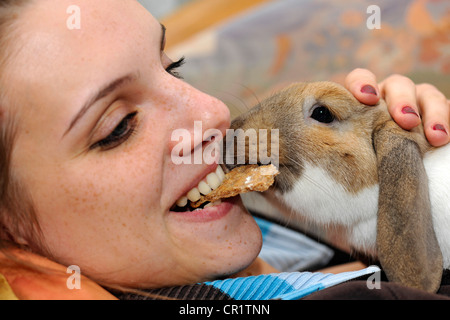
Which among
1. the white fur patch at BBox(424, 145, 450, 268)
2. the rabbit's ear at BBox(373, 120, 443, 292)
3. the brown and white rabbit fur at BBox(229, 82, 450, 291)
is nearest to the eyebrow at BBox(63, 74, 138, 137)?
the brown and white rabbit fur at BBox(229, 82, 450, 291)

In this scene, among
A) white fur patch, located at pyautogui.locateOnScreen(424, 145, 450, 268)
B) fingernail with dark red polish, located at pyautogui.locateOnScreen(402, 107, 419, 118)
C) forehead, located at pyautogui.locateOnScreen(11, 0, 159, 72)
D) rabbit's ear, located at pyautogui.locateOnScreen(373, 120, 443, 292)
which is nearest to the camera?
forehead, located at pyautogui.locateOnScreen(11, 0, 159, 72)

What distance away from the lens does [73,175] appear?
42.1 inches

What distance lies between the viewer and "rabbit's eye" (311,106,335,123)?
145 centimetres

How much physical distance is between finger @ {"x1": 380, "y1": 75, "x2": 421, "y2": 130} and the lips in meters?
0.58

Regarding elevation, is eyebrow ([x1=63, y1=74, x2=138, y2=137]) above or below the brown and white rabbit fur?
above

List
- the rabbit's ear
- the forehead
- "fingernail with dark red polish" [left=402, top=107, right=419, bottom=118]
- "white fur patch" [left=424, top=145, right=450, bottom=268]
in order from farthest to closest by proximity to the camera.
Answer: "fingernail with dark red polish" [left=402, top=107, right=419, bottom=118]
"white fur patch" [left=424, top=145, right=450, bottom=268]
the rabbit's ear
the forehead

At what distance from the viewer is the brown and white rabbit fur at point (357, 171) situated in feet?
4.08

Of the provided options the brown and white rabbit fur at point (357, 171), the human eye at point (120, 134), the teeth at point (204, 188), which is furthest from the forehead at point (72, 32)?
the brown and white rabbit fur at point (357, 171)

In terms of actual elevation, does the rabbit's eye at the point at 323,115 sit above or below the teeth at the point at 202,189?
above

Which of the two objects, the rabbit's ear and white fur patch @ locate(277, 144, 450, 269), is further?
white fur patch @ locate(277, 144, 450, 269)

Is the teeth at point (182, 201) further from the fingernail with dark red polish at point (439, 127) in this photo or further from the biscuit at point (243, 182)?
the fingernail with dark red polish at point (439, 127)

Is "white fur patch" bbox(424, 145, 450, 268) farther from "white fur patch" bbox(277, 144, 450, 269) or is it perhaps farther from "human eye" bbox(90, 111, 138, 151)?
"human eye" bbox(90, 111, 138, 151)

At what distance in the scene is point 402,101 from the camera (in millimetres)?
1481

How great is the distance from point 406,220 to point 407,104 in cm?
42
